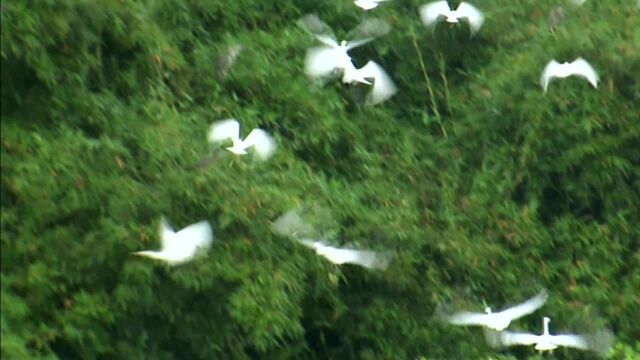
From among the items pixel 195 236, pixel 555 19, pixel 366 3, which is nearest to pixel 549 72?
pixel 555 19

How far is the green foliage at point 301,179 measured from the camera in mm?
3492

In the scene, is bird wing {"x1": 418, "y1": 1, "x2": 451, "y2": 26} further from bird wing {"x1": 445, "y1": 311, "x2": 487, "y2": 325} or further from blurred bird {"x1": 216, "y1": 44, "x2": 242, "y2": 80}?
bird wing {"x1": 445, "y1": 311, "x2": 487, "y2": 325}

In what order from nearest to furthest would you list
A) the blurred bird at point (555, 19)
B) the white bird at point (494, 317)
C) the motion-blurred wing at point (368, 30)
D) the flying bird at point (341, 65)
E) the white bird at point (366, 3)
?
the white bird at point (494, 317)
the flying bird at point (341, 65)
the white bird at point (366, 3)
the blurred bird at point (555, 19)
the motion-blurred wing at point (368, 30)

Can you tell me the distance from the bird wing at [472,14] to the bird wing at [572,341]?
120 centimetres

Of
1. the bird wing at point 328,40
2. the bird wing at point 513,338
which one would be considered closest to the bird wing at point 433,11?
the bird wing at point 328,40

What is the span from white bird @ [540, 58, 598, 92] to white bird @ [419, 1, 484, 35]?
41cm

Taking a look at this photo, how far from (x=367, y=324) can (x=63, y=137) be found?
3.25 feet

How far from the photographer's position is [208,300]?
3.62m

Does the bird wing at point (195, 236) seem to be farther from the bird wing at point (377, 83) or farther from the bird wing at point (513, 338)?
the bird wing at point (377, 83)

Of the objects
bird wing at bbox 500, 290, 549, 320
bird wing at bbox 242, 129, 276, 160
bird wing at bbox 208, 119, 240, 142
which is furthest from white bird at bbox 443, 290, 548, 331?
bird wing at bbox 208, 119, 240, 142

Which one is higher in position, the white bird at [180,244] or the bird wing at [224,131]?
the white bird at [180,244]

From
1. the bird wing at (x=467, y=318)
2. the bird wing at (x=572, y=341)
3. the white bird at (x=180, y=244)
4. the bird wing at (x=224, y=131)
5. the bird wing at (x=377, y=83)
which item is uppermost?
the white bird at (x=180, y=244)

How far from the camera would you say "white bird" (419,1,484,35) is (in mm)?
4645

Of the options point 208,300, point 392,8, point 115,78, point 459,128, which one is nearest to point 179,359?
point 208,300
